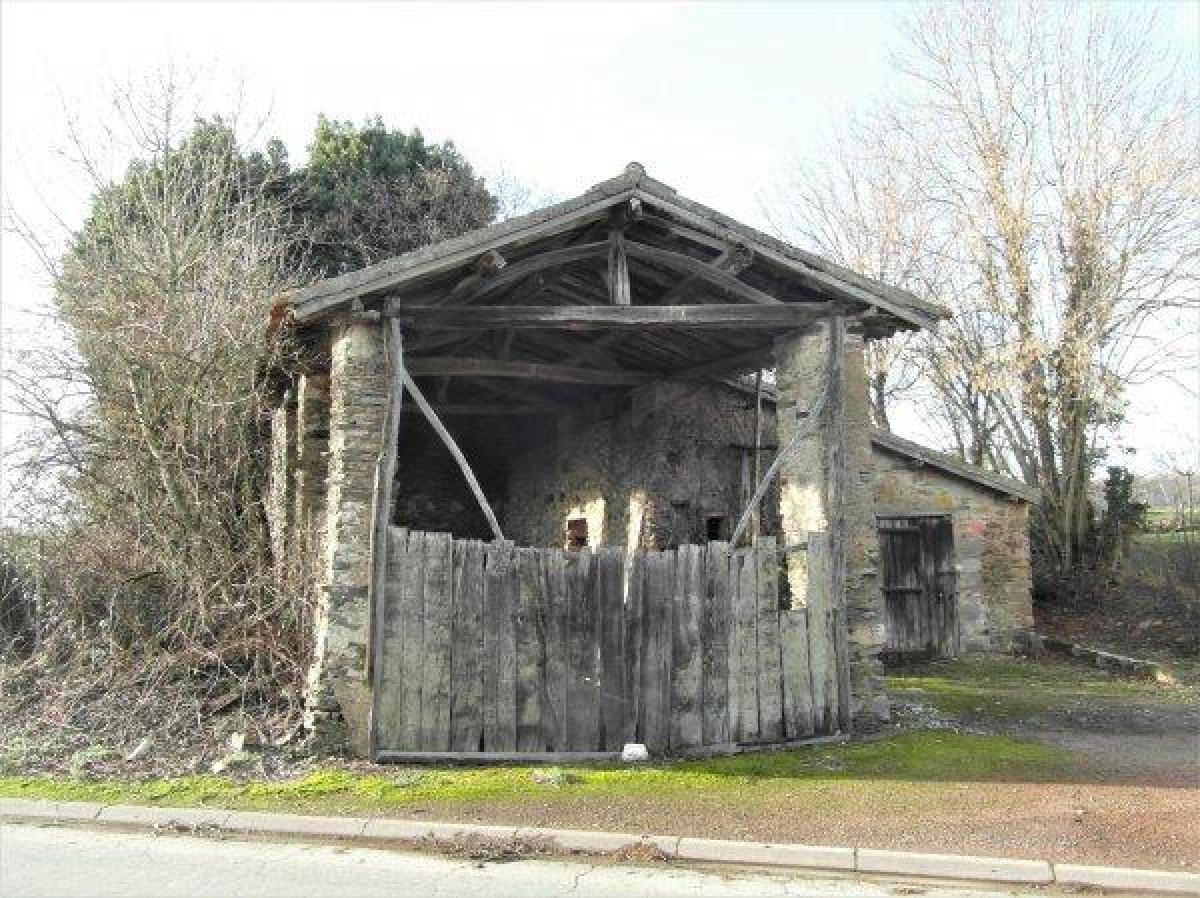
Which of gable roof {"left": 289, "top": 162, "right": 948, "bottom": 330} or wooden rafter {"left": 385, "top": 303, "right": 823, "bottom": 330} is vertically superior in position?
gable roof {"left": 289, "top": 162, "right": 948, "bottom": 330}

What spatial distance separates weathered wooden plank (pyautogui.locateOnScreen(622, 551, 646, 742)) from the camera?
8281 millimetres

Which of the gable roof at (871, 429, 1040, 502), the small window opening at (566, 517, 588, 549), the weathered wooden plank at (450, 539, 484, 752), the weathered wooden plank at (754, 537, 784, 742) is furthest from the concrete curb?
the gable roof at (871, 429, 1040, 502)

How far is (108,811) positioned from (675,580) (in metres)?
4.53

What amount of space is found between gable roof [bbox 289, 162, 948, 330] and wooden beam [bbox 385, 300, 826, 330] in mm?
316

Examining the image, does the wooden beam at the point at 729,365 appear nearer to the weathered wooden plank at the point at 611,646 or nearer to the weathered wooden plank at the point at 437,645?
the weathered wooden plank at the point at 611,646

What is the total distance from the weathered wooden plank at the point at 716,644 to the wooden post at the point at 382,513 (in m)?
2.71

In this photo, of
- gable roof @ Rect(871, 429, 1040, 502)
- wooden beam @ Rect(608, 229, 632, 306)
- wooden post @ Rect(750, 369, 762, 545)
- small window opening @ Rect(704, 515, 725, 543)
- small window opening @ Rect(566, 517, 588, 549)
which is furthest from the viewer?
gable roof @ Rect(871, 429, 1040, 502)

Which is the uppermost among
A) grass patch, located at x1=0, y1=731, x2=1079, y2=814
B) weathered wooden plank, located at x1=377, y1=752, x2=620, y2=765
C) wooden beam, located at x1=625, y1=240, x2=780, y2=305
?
wooden beam, located at x1=625, y1=240, x2=780, y2=305

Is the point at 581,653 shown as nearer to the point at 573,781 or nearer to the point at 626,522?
the point at 573,781

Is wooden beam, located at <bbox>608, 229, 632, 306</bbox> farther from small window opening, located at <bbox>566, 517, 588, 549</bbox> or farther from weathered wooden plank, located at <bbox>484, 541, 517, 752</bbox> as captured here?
small window opening, located at <bbox>566, 517, 588, 549</bbox>

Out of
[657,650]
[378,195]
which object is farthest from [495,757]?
[378,195]

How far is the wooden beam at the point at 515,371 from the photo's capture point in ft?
32.2

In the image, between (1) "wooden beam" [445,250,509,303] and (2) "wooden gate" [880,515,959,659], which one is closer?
(1) "wooden beam" [445,250,509,303]

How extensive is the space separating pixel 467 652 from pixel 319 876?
9.33 feet
